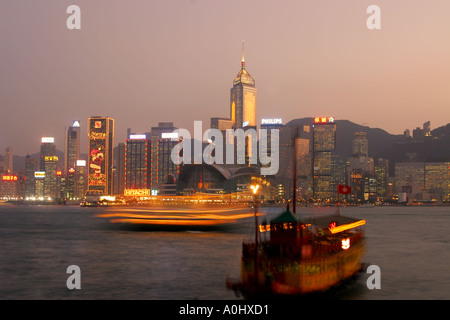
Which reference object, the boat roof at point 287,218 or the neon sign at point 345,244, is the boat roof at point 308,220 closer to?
the boat roof at point 287,218

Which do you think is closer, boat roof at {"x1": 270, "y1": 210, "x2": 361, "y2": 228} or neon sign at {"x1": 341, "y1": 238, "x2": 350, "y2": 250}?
boat roof at {"x1": 270, "y1": 210, "x2": 361, "y2": 228}

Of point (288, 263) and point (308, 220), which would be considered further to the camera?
point (308, 220)

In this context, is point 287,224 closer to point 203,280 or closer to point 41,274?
point 203,280

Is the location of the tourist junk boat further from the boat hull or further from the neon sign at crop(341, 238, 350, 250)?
the neon sign at crop(341, 238, 350, 250)

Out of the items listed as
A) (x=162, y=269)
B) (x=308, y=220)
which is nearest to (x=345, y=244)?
(x=308, y=220)

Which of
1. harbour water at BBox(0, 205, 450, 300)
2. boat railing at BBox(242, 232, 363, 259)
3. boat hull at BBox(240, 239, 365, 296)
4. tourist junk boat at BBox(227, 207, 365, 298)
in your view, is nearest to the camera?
boat hull at BBox(240, 239, 365, 296)

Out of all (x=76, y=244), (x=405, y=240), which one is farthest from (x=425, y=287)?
(x=76, y=244)

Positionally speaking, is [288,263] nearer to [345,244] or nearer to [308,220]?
[345,244]

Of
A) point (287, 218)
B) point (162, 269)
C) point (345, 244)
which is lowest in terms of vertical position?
point (162, 269)

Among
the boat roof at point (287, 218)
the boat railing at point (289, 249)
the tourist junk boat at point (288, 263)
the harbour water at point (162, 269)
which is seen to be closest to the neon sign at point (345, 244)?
the harbour water at point (162, 269)

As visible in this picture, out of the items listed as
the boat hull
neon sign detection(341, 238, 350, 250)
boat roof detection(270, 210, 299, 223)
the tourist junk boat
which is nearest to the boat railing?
the tourist junk boat

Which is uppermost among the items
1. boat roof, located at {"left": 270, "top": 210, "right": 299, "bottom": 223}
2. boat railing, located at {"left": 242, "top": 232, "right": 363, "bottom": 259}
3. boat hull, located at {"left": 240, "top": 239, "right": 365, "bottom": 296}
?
boat roof, located at {"left": 270, "top": 210, "right": 299, "bottom": 223}
